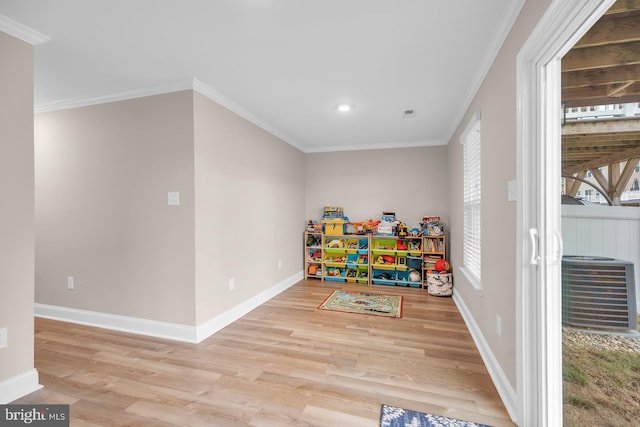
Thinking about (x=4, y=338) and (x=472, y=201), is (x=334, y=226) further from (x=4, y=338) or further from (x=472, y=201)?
(x=4, y=338)

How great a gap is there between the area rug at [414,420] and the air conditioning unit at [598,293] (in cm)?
78

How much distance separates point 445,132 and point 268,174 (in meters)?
2.64

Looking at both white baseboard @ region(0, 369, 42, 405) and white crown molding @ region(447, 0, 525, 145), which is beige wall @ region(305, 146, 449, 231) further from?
white baseboard @ region(0, 369, 42, 405)

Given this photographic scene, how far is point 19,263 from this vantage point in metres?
1.72

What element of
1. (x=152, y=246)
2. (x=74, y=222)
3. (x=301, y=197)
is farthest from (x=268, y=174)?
(x=74, y=222)

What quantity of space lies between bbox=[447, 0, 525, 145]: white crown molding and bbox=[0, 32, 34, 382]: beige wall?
298cm

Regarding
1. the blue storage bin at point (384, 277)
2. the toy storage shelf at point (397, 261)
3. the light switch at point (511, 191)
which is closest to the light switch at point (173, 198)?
the light switch at point (511, 191)

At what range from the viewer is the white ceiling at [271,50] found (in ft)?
5.09

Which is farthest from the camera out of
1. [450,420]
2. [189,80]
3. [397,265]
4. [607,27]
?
[397,265]

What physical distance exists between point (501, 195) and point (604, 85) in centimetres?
82

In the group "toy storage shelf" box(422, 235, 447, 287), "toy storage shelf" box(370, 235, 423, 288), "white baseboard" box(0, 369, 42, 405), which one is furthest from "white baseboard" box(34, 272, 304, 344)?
"toy storage shelf" box(422, 235, 447, 287)

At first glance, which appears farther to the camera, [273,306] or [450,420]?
[273,306]

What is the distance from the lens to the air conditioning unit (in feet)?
3.05

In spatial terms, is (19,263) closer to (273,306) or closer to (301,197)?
(273,306)
